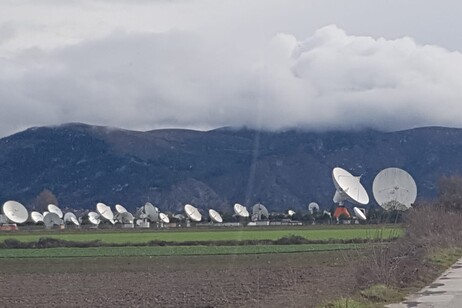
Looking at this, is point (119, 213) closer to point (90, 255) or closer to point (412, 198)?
point (412, 198)

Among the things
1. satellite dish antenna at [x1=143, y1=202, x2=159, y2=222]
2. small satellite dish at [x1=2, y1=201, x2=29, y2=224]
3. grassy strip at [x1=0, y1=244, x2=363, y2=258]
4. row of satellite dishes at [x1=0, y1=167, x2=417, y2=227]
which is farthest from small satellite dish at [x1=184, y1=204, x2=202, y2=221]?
grassy strip at [x1=0, y1=244, x2=363, y2=258]

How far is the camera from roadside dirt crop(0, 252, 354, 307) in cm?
2972

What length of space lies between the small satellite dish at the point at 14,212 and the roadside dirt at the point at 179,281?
2329 inches

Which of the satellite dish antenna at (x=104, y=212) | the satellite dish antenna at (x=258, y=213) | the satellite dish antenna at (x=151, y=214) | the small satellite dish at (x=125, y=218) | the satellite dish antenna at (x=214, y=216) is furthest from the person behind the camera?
the satellite dish antenna at (x=258, y=213)

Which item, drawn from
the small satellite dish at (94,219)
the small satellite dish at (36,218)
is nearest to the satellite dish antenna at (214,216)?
the small satellite dish at (94,219)

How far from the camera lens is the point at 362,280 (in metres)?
25.6

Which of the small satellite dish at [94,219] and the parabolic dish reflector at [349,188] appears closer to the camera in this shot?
the parabolic dish reflector at [349,188]

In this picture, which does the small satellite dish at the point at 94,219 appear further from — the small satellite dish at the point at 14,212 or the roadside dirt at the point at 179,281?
the roadside dirt at the point at 179,281

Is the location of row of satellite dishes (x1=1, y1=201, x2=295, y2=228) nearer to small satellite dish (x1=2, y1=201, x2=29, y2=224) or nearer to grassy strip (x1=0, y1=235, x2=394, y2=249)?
small satellite dish (x1=2, y1=201, x2=29, y2=224)

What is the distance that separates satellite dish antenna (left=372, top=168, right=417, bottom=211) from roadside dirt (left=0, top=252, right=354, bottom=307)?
2671cm

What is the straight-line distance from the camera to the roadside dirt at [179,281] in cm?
2972

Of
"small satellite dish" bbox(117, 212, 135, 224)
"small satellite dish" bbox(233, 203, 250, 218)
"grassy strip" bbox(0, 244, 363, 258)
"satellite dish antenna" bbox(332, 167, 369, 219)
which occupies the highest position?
"satellite dish antenna" bbox(332, 167, 369, 219)

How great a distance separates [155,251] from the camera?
226 feet

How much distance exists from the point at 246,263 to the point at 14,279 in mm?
12922
